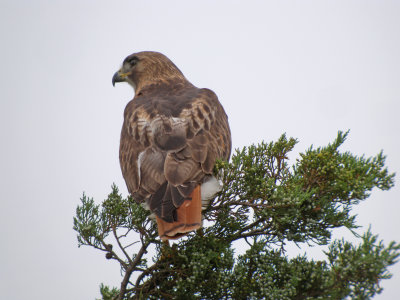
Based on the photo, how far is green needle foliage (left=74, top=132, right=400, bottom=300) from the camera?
3527mm

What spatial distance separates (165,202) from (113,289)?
1.06 metres

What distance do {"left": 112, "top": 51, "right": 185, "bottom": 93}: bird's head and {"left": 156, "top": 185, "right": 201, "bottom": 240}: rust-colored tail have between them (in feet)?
10.3

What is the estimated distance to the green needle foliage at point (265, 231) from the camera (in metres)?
3.53

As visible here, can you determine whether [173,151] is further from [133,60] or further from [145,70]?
[133,60]

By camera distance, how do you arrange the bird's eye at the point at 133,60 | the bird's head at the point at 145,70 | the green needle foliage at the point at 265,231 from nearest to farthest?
the green needle foliage at the point at 265,231
the bird's head at the point at 145,70
the bird's eye at the point at 133,60

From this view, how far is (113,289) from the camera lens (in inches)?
169

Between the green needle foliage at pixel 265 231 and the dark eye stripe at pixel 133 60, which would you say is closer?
the green needle foliage at pixel 265 231

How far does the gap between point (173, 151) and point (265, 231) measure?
1.01m

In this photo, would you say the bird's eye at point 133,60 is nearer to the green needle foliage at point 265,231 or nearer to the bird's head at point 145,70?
the bird's head at point 145,70

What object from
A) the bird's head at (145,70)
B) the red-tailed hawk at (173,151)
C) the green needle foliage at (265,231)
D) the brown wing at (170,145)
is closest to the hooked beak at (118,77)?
the bird's head at (145,70)

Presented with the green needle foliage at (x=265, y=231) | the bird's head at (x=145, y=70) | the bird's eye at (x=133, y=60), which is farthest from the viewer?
the bird's eye at (x=133, y=60)

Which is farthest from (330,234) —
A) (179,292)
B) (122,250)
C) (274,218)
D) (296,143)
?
(122,250)

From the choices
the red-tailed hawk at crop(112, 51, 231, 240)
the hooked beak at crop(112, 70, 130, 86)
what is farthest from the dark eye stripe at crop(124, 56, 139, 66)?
the red-tailed hawk at crop(112, 51, 231, 240)

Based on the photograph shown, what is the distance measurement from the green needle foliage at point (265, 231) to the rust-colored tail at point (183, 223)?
0.22m
